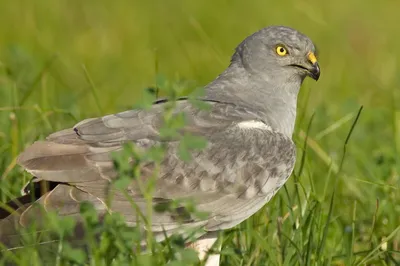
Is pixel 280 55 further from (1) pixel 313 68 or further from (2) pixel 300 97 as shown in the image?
(2) pixel 300 97

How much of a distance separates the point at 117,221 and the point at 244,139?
1.13 metres

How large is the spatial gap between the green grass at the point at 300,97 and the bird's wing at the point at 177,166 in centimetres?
20

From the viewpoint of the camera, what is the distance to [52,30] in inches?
467

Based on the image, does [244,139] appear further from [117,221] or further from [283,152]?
[117,221]

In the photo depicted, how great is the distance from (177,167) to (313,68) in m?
1.25

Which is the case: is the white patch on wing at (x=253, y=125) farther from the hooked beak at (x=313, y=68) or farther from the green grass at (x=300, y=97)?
the hooked beak at (x=313, y=68)

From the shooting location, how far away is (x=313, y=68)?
6215mm

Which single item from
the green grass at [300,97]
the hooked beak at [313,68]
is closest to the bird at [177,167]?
the green grass at [300,97]

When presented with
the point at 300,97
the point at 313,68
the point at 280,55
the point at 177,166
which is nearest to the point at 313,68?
the point at 313,68

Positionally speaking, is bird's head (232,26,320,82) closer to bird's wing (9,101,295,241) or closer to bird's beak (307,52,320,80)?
bird's beak (307,52,320,80)

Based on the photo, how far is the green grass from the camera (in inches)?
227

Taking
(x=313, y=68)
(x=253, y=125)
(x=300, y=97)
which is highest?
(x=313, y=68)

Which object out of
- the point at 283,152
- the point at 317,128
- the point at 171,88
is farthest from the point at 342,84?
the point at 171,88

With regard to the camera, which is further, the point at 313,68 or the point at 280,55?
the point at 280,55
